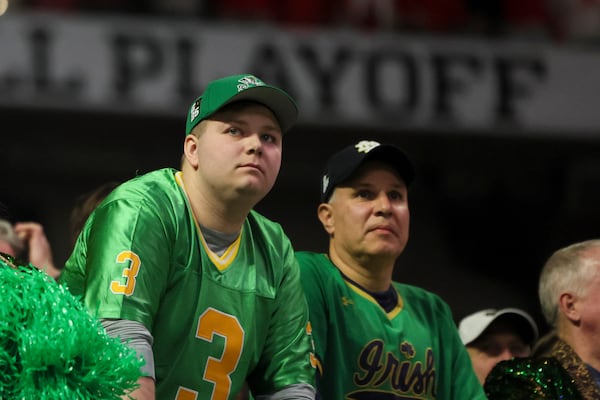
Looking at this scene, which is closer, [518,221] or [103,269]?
[103,269]

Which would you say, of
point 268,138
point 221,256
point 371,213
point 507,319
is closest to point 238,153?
point 268,138

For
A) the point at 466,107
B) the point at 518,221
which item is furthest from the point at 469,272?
the point at 466,107

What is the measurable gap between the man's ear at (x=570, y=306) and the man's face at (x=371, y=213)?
0.61 meters

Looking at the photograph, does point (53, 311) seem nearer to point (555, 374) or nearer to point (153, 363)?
point (153, 363)

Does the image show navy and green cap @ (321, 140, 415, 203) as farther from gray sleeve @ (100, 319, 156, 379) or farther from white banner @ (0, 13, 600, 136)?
white banner @ (0, 13, 600, 136)

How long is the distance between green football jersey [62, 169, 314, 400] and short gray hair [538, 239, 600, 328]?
1084mm

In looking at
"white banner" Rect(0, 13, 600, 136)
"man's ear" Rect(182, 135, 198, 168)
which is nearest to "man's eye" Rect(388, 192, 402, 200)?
"man's ear" Rect(182, 135, 198, 168)

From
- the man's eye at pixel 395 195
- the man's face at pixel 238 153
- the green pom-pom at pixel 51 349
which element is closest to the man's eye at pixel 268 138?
the man's face at pixel 238 153

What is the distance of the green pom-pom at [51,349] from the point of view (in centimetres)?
185

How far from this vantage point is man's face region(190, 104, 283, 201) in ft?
8.41

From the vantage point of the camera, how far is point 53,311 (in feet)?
6.26

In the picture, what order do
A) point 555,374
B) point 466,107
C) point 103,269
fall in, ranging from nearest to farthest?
point 103,269 → point 555,374 → point 466,107

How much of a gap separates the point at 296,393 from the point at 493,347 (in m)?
1.36

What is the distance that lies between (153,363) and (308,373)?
17.9 inches
